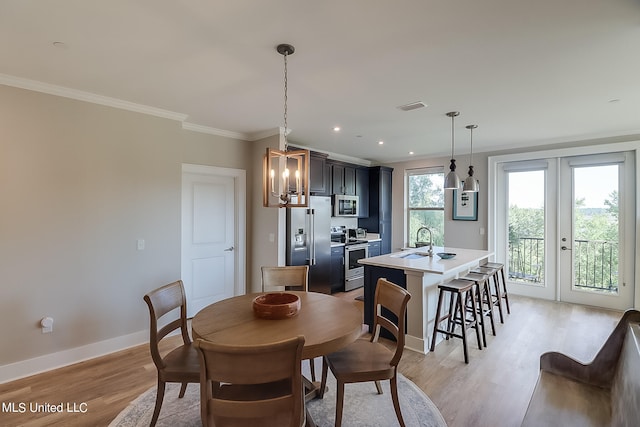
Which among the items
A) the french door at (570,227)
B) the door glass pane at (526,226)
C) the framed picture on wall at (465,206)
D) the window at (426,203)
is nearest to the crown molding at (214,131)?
the window at (426,203)

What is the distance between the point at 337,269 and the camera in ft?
17.5

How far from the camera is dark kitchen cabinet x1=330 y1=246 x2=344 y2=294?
17.2 ft

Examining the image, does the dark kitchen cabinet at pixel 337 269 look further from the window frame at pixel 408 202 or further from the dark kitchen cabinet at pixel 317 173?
the window frame at pixel 408 202

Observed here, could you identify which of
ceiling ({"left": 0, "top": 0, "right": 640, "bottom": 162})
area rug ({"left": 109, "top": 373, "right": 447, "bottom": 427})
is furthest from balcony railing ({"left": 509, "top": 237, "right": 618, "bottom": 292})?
area rug ({"left": 109, "top": 373, "right": 447, "bottom": 427})

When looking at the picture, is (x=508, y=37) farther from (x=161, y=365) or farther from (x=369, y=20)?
(x=161, y=365)

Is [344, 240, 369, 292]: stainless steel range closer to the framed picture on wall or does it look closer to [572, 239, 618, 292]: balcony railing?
the framed picture on wall

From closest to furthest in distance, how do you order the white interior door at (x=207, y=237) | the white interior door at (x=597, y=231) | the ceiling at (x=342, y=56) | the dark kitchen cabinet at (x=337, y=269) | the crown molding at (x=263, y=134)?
1. the ceiling at (x=342, y=56)
2. the white interior door at (x=207, y=237)
3. the crown molding at (x=263, y=134)
4. the white interior door at (x=597, y=231)
5. the dark kitchen cabinet at (x=337, y=269)

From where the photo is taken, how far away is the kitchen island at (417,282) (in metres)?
3.14

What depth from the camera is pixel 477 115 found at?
3557 mm

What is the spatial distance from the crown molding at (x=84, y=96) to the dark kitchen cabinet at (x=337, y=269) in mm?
3162

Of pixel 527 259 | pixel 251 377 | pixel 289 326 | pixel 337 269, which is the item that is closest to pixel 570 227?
pixel 527 259

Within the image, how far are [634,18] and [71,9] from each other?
10.8 feet

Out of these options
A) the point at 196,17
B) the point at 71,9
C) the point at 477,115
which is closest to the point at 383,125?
the point at 477,115

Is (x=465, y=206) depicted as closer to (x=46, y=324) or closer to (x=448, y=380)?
(x=448, y=380)
